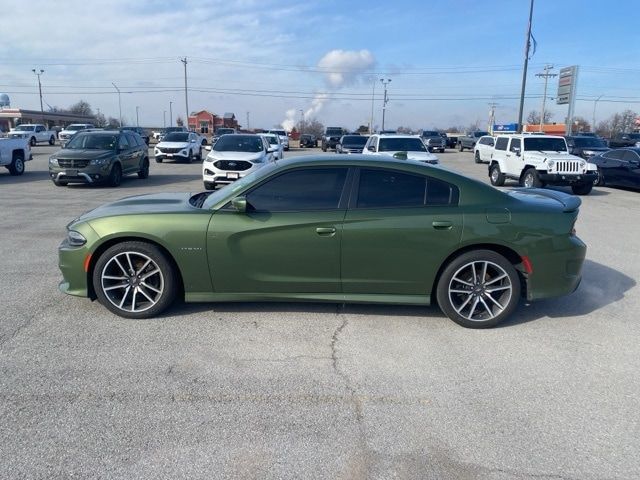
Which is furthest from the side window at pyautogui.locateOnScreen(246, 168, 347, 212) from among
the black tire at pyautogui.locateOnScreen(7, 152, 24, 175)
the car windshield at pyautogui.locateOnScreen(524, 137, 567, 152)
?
the black tire at pyautogui.locateOnScreen(7, 152, 24, 175)

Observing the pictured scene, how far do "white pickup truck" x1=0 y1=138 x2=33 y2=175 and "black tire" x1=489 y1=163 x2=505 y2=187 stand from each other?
695 inches

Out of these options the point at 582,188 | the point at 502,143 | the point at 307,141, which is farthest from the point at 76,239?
the point at 307,141

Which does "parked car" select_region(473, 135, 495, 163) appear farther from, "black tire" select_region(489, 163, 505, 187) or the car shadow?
the car shadow

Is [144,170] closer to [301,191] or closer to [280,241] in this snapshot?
[301,191]

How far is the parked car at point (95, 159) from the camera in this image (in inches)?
574

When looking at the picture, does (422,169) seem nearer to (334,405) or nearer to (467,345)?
(467,345)

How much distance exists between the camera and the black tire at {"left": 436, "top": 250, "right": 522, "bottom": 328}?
452cm

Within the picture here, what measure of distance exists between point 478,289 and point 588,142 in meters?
23.2

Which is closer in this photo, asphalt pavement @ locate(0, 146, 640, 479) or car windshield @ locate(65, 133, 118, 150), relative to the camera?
asphalt pavement @ locate(0, 146, 640, 479)

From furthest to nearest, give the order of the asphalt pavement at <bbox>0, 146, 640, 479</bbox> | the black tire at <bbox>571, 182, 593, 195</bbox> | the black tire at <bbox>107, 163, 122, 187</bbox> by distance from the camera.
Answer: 1. the black tire at <bbox>571, 182, 593, 195</bbox>
2. the black tire at <bbox>107, 163, 122, 187</bbox>
3. the asphalt pavement at <bbox>0, 146, 640, 479</bbox>

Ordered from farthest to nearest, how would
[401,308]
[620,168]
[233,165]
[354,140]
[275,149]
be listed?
1. [354,140]
2. [620,168]
3. [275,149]
4. [233,165]
5. [401,308]

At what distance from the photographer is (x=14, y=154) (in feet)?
59.4

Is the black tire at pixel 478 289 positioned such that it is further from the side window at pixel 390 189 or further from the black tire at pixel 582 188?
the black tire at pixel 582 188

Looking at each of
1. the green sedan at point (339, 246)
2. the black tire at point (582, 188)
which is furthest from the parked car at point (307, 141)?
the green sedan at point (339, 246)
